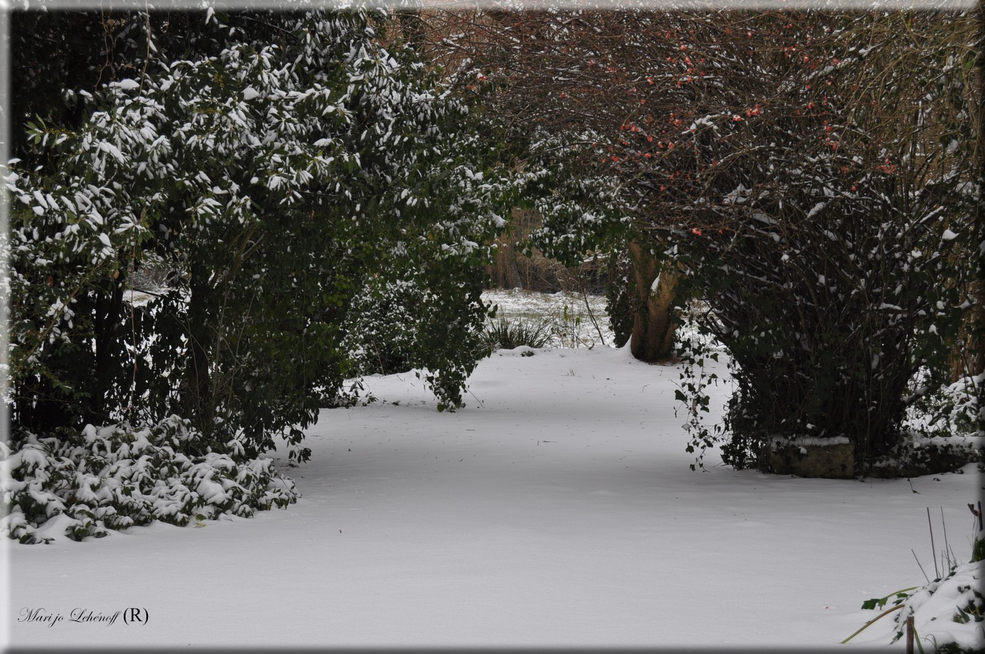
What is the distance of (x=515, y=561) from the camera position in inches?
178

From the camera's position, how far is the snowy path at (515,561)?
11.4ft

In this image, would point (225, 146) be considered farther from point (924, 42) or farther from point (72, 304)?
point (924, 42)

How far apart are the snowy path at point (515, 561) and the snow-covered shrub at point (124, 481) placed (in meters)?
0.16

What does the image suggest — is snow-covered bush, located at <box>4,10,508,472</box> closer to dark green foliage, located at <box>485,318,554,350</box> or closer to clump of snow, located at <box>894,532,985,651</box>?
clump of snow, located at <box>894,532,985,651</box>

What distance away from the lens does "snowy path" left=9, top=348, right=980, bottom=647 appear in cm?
346

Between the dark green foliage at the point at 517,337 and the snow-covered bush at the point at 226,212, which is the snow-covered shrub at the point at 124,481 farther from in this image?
the dark green foliage at the point at 517,337

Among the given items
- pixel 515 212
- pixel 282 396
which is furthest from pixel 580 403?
pixel 515 212

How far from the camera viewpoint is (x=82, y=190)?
4.91 m

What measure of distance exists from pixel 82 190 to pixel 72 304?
137 cm

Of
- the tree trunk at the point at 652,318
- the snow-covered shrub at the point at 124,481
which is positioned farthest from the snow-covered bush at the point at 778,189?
the tree trunk at the point at 652,318

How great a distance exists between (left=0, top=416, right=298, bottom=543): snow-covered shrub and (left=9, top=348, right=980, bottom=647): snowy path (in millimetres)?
157

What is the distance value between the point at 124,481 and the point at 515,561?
2.52m

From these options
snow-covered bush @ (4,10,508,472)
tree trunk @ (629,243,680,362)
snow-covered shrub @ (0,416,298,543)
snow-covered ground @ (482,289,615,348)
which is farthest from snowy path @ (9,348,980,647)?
snow-covered ground @ (482,289,615,348)

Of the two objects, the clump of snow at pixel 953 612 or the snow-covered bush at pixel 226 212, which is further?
the snow-covered bush at pixel 226 212
